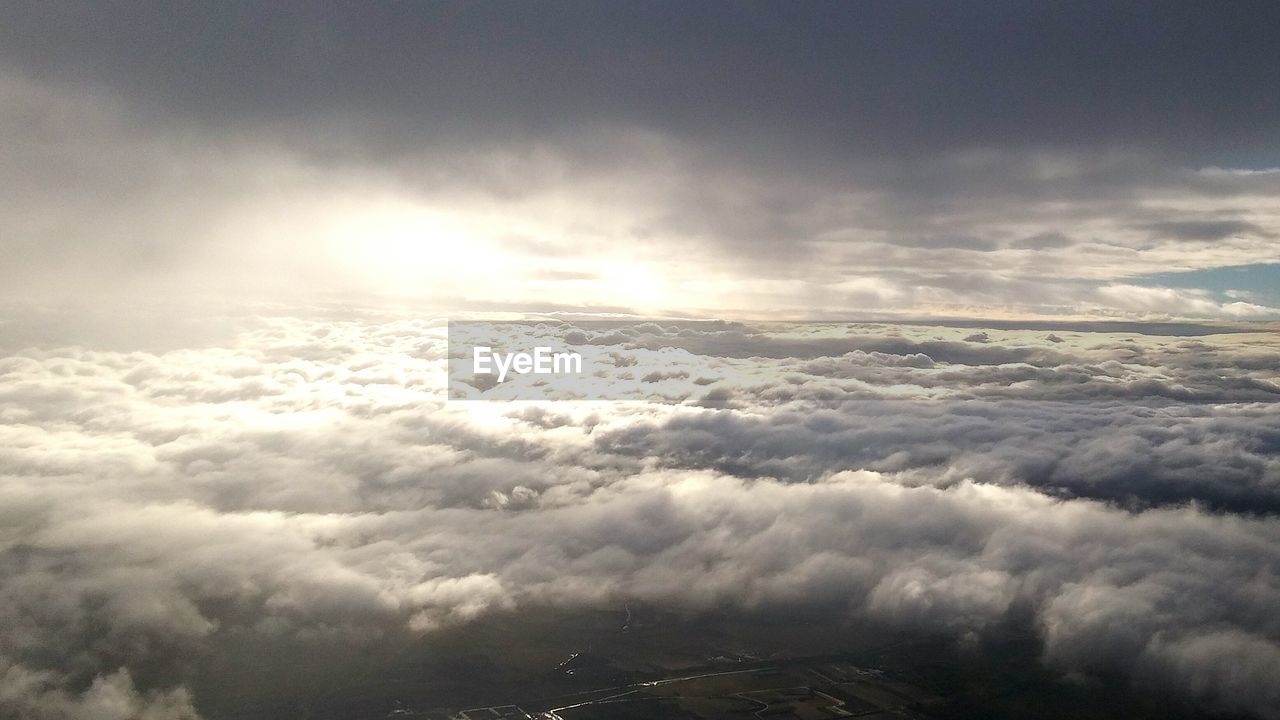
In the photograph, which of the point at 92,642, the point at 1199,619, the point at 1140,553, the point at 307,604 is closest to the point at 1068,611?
the point at 1199,619

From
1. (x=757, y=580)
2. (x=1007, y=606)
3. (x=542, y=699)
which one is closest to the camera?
(x=542, y=699)

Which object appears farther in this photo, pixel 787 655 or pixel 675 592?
pixel 675 592

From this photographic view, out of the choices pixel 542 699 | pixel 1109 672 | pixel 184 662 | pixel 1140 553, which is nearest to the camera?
pixel 542 699

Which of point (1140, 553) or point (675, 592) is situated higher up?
point (1140, 553)

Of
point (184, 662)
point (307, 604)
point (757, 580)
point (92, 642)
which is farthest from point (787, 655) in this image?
point (92, 642)

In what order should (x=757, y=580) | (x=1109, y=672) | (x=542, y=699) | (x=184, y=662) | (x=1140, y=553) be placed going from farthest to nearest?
1. (x=757, y=580)
2. (x=1140, y=553)
3. (x=184, y=662)
4. (x=1109, y=672)
5. (x=542, y=699)

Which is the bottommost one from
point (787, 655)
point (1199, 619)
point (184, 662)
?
point (184, 662)

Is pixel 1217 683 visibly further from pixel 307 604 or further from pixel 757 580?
pixel 307 604

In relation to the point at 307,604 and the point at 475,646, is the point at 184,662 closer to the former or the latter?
the point at 307,604

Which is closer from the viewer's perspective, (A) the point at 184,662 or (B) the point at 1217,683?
(B) the point at 1217,683
